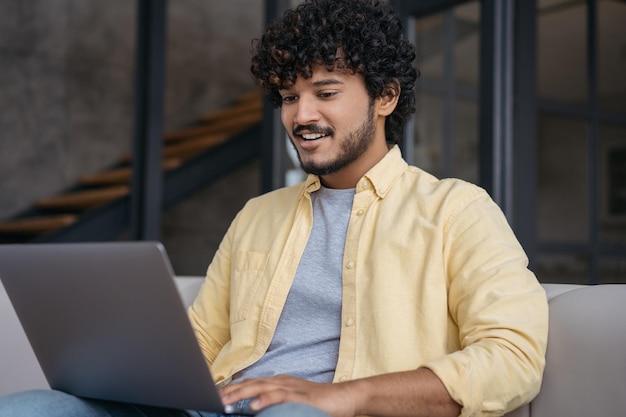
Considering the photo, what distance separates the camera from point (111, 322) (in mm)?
1125

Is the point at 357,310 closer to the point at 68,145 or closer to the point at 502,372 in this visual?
the point at 502,372

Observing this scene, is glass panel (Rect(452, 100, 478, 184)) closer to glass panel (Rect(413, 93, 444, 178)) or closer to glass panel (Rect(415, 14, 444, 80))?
glass panel (Rect(413, 93, 444, 178))

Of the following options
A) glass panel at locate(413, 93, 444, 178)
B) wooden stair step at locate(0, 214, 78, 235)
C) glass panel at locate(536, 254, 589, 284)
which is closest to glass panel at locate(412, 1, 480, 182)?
glass panel at locate(413, 93, 444, 178)

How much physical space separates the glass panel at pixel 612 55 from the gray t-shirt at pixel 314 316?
7.84ft

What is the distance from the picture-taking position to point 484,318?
1.21m

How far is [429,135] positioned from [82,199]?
234 cm

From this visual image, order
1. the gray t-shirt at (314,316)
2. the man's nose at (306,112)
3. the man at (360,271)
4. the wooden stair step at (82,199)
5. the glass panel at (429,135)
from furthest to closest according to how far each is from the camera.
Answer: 1. the wooden stair step at (82,199)
2. the glass panel at (429,135)
3. the man's nose at (306,112)
4. the gray t-shirt at (314,316)
5. the man at (360,271)

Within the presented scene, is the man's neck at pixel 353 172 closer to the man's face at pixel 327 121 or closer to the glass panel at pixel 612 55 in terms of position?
the man's face at pixel 327 121

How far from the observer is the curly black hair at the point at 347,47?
4.93 ft

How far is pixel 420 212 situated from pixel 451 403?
382 mm

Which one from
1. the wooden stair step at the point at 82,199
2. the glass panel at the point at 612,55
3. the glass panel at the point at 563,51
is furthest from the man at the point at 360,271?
the wooden stair step at the point at 82,199

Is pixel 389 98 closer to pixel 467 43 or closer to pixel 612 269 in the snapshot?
pixel 467 43

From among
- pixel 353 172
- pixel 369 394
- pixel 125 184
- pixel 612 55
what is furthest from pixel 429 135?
→ pixel 369 394

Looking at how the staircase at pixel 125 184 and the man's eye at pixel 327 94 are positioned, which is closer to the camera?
the man's eye at pixel 327 94
